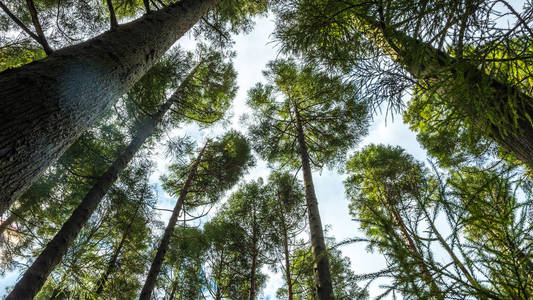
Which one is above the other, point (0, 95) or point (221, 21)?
point (221, 21)

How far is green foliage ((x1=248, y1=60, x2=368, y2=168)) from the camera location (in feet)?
20.9

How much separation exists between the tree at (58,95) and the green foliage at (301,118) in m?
4.93

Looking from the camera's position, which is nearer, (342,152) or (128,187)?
(128,187)

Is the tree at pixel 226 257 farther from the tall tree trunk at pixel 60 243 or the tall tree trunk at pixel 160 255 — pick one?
the tall tree trunk at pixel 60 243

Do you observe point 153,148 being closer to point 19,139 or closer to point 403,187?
point 19,139

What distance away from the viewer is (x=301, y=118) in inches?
285

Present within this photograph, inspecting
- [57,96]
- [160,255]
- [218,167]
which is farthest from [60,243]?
[218,167]

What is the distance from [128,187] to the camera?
5.64 m

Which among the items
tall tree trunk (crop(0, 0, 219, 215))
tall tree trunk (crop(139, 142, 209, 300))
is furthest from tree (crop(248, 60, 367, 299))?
tall tree trunk (crop(0, 0, 219, 215))

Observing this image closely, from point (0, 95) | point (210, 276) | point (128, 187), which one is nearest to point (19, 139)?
point (0, 95)

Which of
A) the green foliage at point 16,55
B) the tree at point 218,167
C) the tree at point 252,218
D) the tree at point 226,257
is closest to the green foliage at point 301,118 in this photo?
the tree at point 218,167

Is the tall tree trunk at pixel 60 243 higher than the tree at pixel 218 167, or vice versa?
the tree at pixel 218 167

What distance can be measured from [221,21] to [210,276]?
8.74 meters

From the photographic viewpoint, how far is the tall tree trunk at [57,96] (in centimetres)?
85
